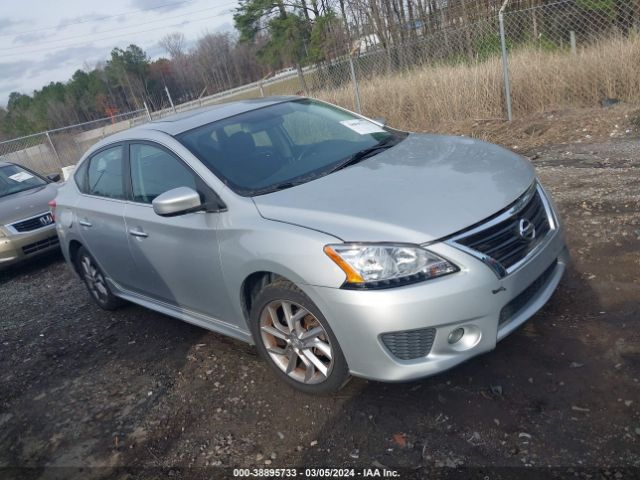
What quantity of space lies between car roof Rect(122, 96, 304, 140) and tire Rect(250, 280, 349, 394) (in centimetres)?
149

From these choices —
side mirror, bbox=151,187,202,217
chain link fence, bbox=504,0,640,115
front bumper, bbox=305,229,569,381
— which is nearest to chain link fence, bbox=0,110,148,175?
chain link fence, bbox=504,0,640,115

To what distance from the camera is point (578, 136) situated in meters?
7.85

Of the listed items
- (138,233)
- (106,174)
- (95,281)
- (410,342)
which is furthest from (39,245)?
(410,342)

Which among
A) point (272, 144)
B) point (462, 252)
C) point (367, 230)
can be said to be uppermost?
point (272, 144)

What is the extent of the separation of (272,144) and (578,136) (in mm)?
5865

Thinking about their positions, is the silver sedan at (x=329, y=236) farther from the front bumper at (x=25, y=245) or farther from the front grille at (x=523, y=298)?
the front bumper at (x=25, y=245)

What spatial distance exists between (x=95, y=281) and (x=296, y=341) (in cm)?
282

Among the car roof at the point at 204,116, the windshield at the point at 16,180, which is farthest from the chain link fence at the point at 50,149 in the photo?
the car roof at the point at 204,116

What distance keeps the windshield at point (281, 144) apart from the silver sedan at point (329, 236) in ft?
0.05

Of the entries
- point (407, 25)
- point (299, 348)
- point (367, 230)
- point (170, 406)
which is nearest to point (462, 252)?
point (367, 230)

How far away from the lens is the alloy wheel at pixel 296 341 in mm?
2938

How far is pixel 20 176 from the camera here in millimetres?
8328

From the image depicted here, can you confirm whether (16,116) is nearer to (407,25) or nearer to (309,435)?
(407,25)

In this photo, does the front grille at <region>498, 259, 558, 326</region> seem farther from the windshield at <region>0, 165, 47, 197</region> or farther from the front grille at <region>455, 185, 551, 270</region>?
the windshield at <region>0, 165, 47, 197</region>
